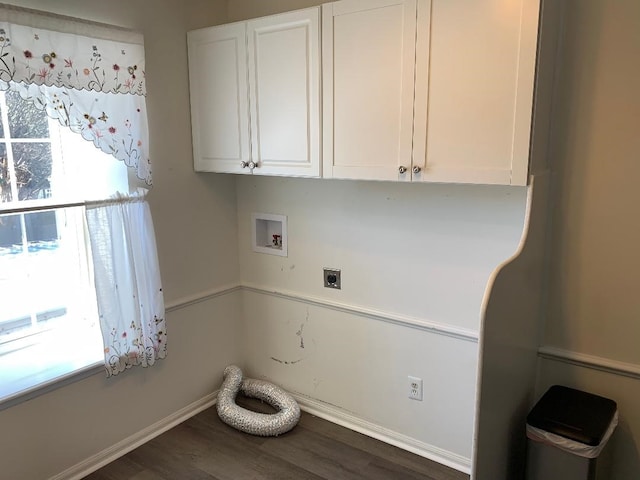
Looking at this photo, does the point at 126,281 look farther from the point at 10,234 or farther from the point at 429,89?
the point at 429,89

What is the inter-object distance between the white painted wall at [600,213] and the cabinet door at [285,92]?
999 mm

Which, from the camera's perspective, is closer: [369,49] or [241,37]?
[369,49]

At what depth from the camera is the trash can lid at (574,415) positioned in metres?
1.75

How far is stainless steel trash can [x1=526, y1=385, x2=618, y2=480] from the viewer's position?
174cm

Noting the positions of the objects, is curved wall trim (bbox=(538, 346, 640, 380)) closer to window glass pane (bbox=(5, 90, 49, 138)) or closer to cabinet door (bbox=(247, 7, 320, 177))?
cabinet door (bbox=(247, 7, 320, 177))

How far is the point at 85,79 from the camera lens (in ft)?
6.85

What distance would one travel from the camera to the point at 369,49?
200 centimetres

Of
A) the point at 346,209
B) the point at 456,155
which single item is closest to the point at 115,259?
the point at 346,209

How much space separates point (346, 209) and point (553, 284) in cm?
102

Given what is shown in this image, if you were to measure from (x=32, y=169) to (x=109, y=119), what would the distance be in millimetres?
386

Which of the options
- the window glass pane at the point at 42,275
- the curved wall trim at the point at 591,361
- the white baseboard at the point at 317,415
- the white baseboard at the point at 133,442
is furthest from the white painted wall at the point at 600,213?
the window glass pane at the point at 42,275

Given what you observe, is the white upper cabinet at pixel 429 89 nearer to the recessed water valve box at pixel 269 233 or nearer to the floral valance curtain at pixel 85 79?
the recessed water valve box at pixel 269 233

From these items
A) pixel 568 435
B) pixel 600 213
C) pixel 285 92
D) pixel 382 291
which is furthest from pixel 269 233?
pixel 568 435

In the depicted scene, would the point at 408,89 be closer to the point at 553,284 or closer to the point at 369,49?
the point at 369,49
